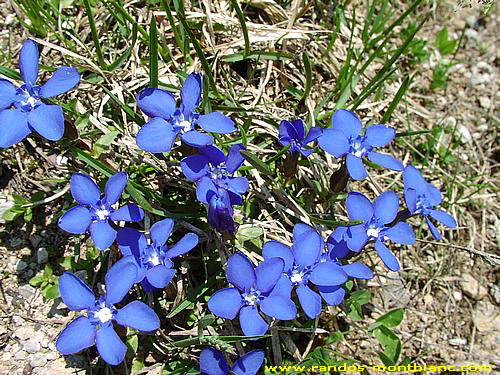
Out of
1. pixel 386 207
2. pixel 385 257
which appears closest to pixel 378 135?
pixel 386 207

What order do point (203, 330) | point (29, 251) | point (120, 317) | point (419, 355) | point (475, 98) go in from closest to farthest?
point (120, 317), point (203, 330), point (29, 251), point (419, 355), point (475, 98)

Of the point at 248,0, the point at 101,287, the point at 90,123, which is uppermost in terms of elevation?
the point at 248,0

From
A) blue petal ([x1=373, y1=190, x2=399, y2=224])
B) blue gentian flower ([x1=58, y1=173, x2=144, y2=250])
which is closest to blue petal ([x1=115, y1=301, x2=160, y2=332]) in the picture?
blue gentian flower ([x1=58, y1=173, x2=144, y2=250])

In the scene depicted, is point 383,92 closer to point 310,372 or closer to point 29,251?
point 310,372

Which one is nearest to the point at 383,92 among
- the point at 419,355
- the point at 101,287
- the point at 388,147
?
the point at 388,147

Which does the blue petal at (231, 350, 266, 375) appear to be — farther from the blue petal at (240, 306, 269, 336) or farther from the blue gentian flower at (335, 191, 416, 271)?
the blue gentian flower at (335, 191, 416, 271)

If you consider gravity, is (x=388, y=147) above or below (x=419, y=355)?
above

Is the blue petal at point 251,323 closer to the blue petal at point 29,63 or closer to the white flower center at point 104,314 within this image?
the white flower center at point 104,314
